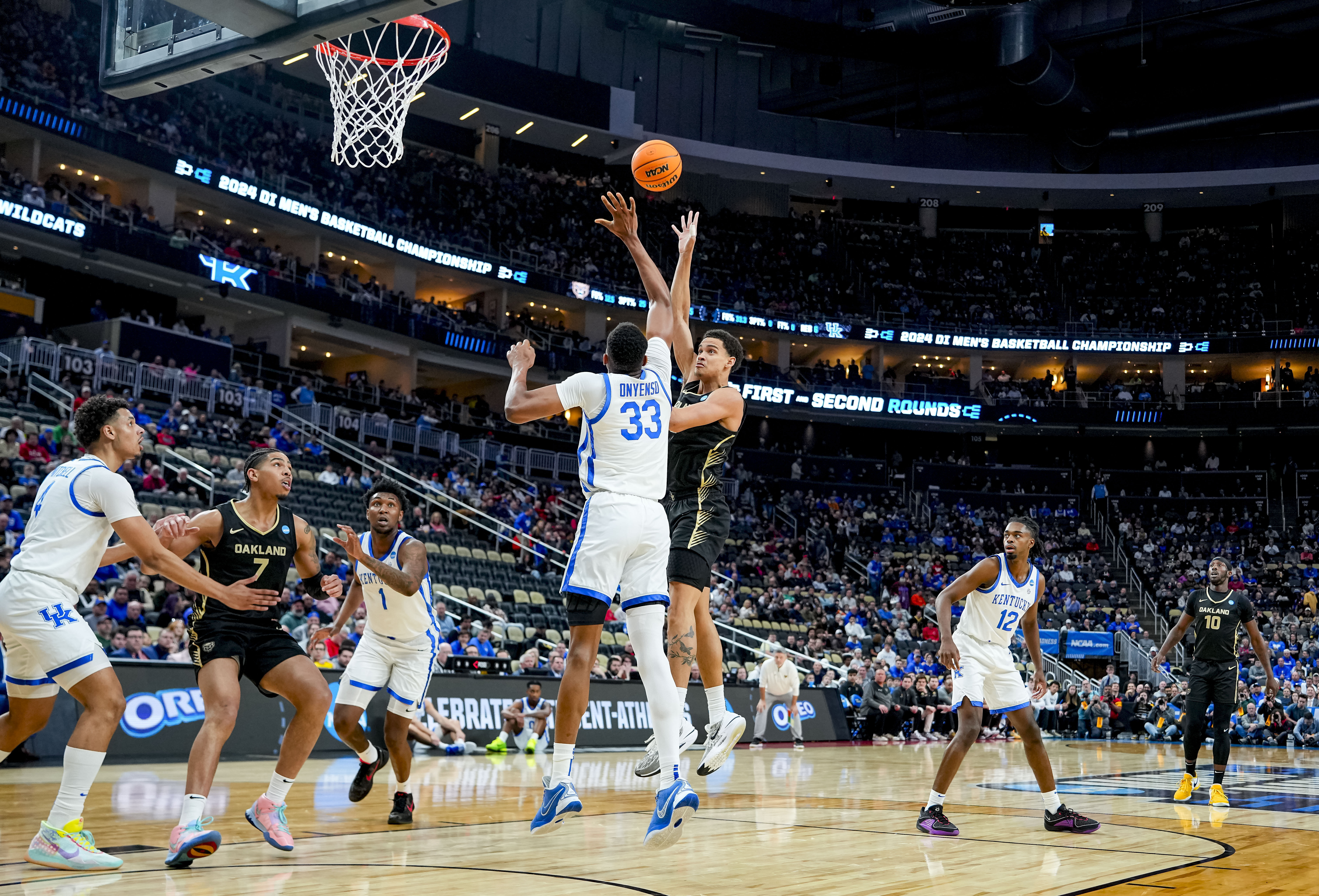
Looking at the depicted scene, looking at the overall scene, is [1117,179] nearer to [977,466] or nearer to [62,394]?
[977,466]

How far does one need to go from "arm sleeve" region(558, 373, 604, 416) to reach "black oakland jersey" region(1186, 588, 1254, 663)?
23.6 ft

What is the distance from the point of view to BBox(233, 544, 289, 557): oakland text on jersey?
6.45 meters

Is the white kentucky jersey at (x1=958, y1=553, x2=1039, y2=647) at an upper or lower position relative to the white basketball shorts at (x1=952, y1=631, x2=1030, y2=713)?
upper

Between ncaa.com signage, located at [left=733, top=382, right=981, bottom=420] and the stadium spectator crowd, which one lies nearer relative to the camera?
the stadium spectator crowd

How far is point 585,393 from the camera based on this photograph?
5.84m

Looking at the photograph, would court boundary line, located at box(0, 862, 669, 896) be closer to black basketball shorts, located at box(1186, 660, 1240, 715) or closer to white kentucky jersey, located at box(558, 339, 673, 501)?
white kentucky jersey, located at box(558, 339, 673, 501)

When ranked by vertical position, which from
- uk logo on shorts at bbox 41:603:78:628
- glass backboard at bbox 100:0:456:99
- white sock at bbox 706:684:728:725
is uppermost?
glass backboard at bbox 100:0:456:99

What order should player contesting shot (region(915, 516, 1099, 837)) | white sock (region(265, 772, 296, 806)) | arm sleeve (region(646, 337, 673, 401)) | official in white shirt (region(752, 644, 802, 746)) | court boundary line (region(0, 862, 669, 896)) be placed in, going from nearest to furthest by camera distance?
1. court boundary line (region(0, 862, 669, 896))
2. arm sleeve (region(646, 337, 673, 401))
3. white sock (region(265, 772, 296, 806))
4. player contesting shot (region(915, 516, 1099, 837))
5. official in white shirt (region(752, 644, 802, 746))

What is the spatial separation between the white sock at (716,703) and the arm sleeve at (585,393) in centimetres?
226

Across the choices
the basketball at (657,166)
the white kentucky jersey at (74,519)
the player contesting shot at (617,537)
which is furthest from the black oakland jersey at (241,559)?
the basketball at (657,166)

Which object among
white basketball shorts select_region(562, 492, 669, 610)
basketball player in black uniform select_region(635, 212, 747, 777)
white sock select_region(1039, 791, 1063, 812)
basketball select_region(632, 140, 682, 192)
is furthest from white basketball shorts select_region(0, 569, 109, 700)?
white sock select_region(1039, 791, 1063, 812)

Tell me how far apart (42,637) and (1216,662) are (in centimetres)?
961

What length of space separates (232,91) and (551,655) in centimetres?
2637

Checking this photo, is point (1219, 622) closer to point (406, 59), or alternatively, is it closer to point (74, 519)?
point (74, 519)
